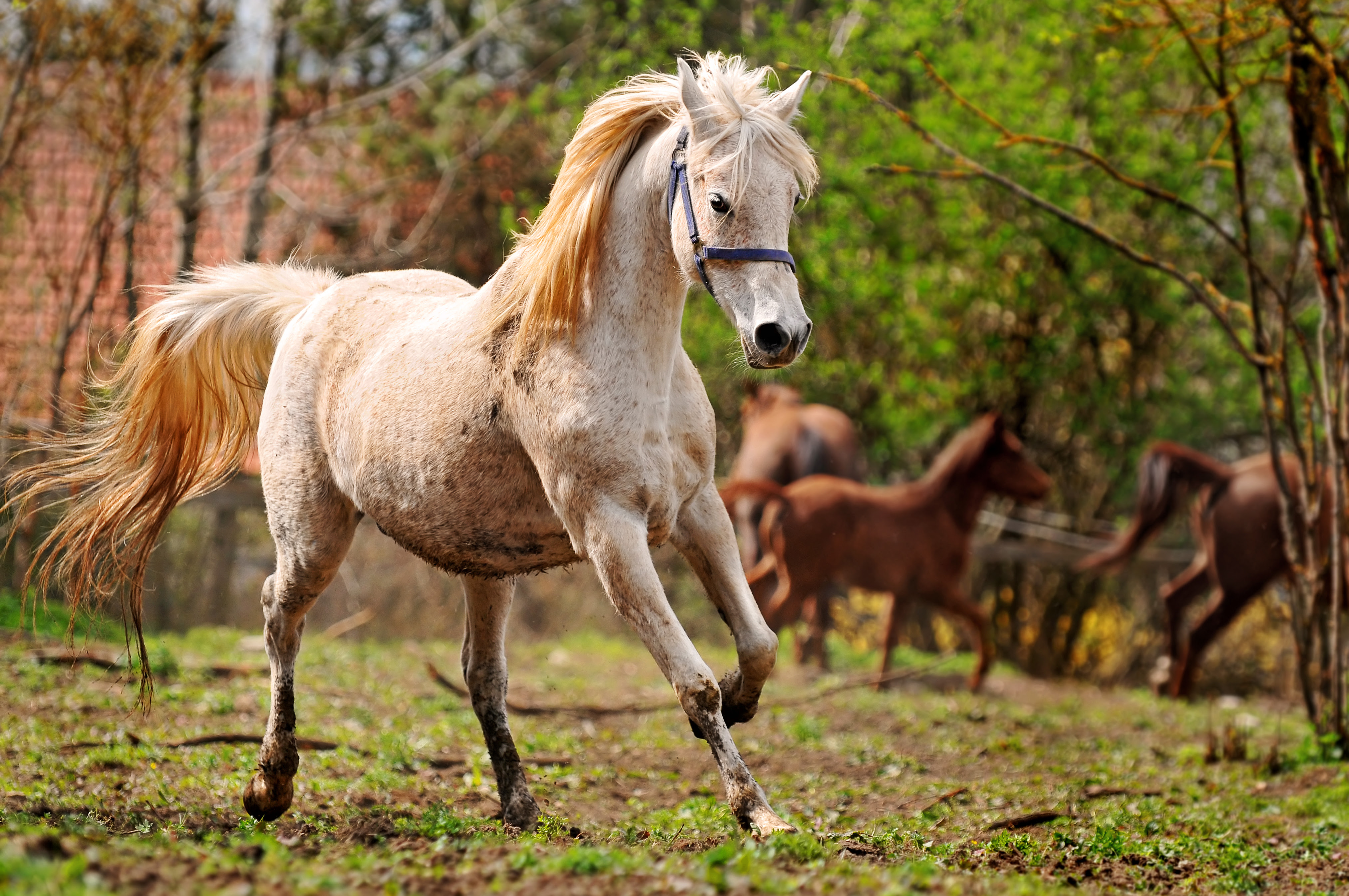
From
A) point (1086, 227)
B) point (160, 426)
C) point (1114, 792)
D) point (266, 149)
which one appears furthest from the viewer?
point (266, 149)

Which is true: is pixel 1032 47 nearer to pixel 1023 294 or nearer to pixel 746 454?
pixel 1023 294

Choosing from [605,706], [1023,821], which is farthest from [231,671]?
[1023,821]

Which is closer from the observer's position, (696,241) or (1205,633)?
(696,241)

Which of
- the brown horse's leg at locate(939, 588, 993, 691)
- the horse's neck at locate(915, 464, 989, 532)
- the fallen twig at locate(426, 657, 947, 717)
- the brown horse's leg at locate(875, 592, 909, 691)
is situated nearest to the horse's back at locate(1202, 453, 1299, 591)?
the horse's neck at locate(915, 464, 989, 532)

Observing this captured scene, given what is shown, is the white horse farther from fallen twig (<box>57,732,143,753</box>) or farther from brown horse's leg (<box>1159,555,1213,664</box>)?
brown horse's leg (<box>1159,555,1213,664</box>)

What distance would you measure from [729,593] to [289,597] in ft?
5.79

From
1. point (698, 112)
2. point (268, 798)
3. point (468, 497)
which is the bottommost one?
point (268, 798)

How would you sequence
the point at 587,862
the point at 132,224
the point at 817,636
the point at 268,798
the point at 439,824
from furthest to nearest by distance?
the point at 817,636 < the point at 132,224 < the point at 268,798 < the point at 439,824 < the point at 587,862

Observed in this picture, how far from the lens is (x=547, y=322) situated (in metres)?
3.63

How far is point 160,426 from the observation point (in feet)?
15.8

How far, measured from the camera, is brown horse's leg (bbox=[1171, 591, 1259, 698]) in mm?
9453

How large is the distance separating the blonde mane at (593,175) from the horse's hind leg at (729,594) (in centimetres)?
70

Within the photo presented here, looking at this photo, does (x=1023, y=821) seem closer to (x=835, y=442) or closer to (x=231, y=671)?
(x=231, y=671)

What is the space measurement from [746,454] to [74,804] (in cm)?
702
